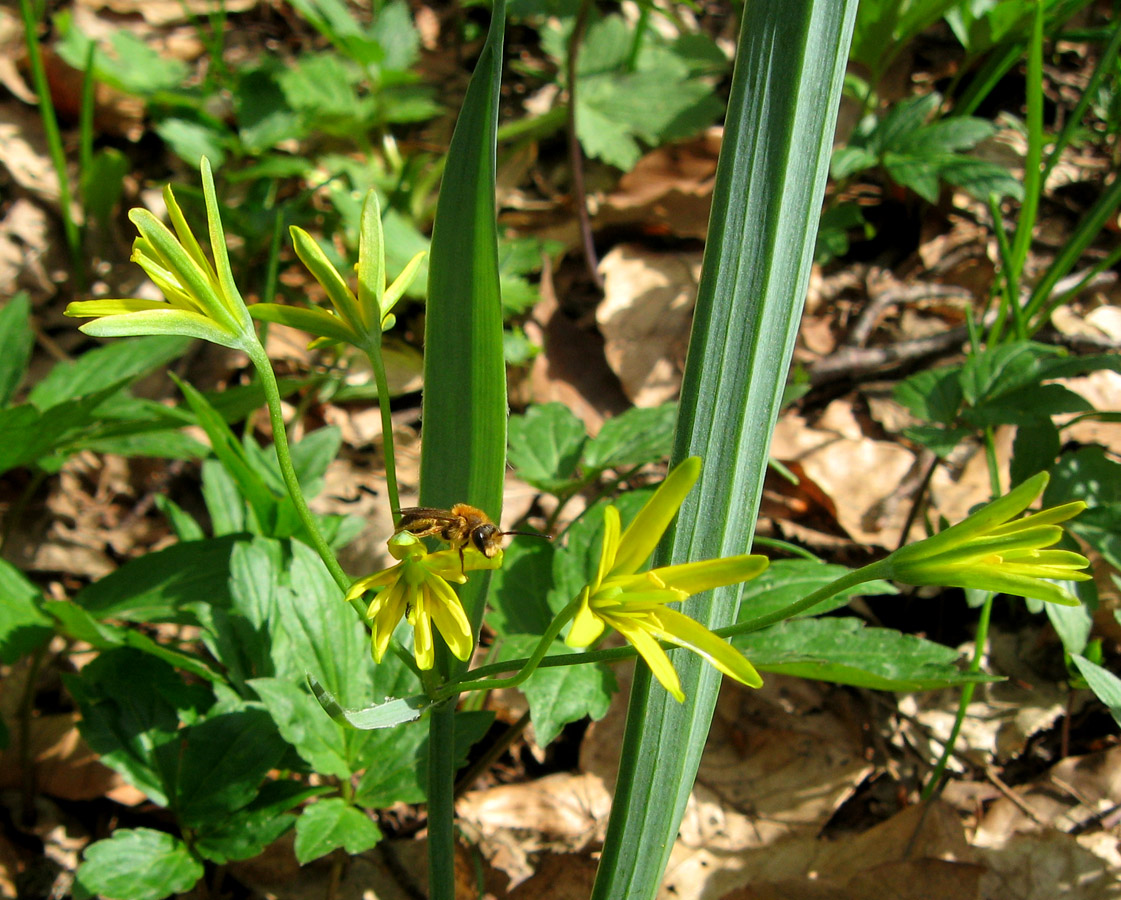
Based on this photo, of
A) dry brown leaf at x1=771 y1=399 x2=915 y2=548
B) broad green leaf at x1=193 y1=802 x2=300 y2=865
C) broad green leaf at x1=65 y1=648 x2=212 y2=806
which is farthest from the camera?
dry brown leaf at x1=771 y1=399 x2=915 y2=548

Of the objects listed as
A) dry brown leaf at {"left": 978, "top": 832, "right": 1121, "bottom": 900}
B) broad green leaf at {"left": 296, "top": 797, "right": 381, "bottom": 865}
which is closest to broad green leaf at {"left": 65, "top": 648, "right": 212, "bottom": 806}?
broad green leaf at {"left": 296, "top": 797, "right": 381, "bottom": 865}

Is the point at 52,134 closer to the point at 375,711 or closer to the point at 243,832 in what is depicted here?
the point at 243,832

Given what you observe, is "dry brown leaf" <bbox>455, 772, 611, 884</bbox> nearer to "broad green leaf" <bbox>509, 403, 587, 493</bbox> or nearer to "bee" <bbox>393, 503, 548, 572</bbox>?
"broad green leaf" <bbox>509, 403, 587, 493</bbox>

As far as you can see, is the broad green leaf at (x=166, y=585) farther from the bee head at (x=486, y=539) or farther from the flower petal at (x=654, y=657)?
the flower petal at (x=654, y=657)

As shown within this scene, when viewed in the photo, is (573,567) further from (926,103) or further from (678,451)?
(926,103)

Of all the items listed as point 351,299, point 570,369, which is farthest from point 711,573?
point 570,369

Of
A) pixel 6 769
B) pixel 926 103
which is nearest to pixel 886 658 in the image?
pixel 926 103
